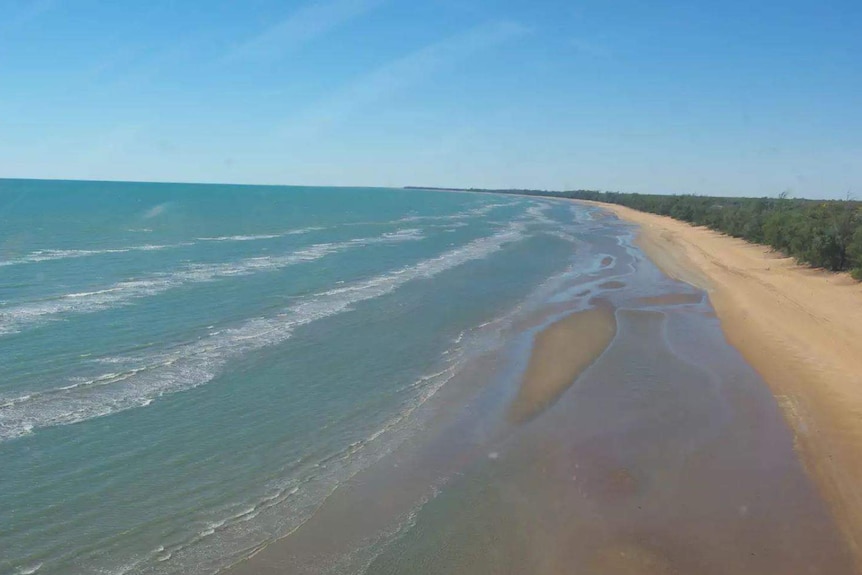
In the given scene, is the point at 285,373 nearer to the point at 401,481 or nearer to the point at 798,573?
the point at 401,481

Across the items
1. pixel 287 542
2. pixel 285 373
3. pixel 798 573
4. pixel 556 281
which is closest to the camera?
pixel 798 573

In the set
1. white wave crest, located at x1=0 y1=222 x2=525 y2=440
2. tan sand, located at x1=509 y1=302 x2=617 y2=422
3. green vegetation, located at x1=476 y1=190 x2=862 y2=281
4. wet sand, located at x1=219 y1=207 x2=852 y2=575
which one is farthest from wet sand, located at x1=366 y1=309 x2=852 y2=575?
green vegetation, located at x1=476 y1=190 x2=862 y2=281

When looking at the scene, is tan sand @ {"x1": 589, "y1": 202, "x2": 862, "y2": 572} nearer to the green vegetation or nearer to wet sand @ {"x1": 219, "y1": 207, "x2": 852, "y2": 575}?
wet sand @ {"x1": 219, "y1": 207, "x2": 852, "y2": 575}

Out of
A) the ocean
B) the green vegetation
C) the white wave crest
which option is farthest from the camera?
the green vegetation

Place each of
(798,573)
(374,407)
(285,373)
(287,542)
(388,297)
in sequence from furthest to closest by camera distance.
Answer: (388,297)
(285,373)
(374,407)
(287,542)
(798,573)

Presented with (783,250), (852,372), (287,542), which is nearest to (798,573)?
(287,542)

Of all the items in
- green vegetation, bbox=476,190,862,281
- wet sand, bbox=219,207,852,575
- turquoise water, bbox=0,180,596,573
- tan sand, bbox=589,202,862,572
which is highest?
green vegetation, bbox=476,190,862,281
